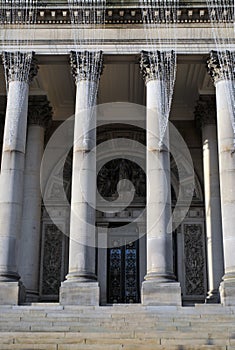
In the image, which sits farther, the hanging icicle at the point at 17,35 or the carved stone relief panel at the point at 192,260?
the carved stone relief panel at the point at 192,260

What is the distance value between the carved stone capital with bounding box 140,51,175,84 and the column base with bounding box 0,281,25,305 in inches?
422

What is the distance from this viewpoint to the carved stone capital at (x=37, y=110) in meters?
29.6

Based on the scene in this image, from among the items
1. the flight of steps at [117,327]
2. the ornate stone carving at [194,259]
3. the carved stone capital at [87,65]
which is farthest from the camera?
the ornate stone carving at [194,259]

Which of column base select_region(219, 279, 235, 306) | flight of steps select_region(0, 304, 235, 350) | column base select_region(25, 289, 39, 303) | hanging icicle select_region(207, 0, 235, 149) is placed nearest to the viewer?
flight of steps select_region(0, 304, 235, 350)

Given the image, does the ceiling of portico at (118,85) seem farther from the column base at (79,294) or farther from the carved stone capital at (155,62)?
the column base at (79,294)

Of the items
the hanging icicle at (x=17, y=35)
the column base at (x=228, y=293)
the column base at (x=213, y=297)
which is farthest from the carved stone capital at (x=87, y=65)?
the column base at (x=213, y=297)

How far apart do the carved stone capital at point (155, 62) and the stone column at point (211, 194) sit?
17.8 feet

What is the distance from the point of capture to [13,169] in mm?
23625

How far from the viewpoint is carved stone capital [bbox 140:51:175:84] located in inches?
981

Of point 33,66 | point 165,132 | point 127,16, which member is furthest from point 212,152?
point 33,66

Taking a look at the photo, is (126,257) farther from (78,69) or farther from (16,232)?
(78,69)

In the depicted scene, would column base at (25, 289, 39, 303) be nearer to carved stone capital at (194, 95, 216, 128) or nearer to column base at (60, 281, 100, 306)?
column base at (60, 281, 100, 306)

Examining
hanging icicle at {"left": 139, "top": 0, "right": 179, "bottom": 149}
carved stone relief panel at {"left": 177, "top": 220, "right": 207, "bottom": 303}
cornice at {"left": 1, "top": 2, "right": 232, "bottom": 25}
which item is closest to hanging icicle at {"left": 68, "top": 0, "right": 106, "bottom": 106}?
cornice at {"left": 1, "top": 2, "right": 232, "bottom": 25}

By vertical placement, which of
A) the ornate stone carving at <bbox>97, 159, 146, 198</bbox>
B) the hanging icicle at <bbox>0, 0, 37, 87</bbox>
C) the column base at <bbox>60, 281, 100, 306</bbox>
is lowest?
the column base at <bbox>60, 281, 100, 306</bbox>
